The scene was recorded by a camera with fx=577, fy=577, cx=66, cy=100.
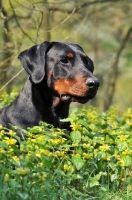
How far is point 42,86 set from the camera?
6.18m

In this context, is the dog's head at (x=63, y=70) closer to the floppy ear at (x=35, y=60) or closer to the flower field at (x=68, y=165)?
the floppy ear at (x=35, y=60)

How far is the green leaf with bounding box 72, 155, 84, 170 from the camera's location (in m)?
4.49

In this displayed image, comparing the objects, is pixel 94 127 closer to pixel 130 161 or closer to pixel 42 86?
pixel 42 86

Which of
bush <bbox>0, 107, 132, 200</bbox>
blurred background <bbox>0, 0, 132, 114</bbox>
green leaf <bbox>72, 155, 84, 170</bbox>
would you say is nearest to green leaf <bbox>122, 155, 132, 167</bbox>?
bush <bbox>0, 107, 132, 200</bbox>

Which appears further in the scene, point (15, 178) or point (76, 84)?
point (76, 84)

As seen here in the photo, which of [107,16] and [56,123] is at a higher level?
[56,123]

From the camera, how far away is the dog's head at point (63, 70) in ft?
19.4

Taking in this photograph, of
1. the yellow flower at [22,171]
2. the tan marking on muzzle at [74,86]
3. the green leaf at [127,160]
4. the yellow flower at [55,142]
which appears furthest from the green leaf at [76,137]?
the tan marking on muzzle at [74,86]

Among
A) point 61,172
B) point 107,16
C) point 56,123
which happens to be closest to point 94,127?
point 56,123

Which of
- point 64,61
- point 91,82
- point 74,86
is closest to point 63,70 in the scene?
point 64,61

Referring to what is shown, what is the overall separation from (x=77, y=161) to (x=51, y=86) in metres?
1.73

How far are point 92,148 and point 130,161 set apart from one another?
39 cm

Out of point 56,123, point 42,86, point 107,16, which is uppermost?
point 42,86

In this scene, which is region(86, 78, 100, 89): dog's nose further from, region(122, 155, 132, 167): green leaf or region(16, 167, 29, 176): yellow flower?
region(16, 167, 29, 176): yellow flower
